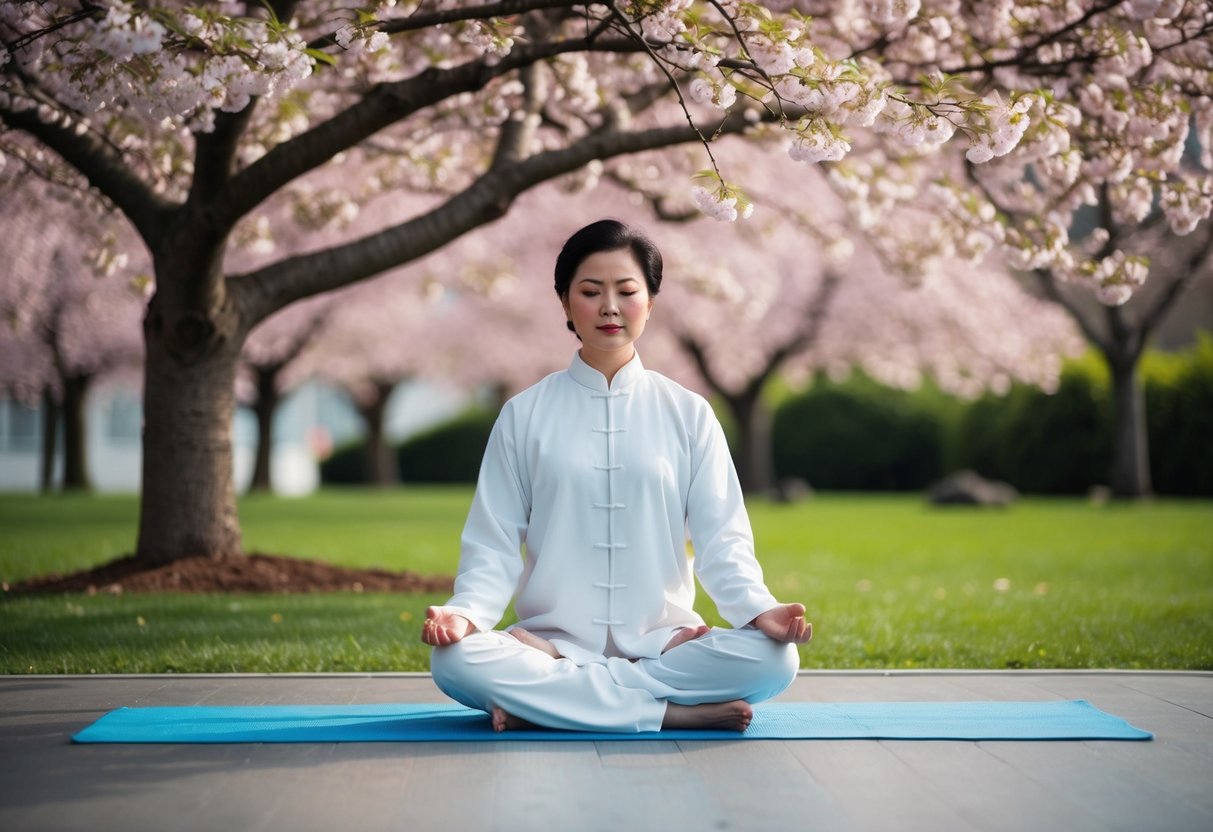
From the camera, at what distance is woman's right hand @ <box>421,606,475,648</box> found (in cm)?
377

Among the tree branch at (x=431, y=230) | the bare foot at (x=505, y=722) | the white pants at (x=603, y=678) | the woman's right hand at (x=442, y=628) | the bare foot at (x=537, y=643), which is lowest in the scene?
the bare foot at (x=505, y=722)

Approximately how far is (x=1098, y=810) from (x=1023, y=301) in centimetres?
1979

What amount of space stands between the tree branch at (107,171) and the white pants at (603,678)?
449 cm

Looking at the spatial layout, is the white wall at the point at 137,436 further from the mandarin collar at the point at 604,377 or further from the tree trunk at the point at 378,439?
the mandarin collar at the point at 604,377

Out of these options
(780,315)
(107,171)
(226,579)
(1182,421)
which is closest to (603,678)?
(226,579)

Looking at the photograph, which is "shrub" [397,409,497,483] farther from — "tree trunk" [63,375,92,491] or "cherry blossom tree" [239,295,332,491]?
"tree trunk" [63,375,92,491]

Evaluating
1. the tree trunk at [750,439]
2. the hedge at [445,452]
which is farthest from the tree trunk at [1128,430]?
the hedge at [445,452]

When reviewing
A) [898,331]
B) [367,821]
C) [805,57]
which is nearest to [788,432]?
[898,331]

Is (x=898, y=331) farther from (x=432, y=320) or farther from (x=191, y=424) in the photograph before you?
(x=191, y=424)

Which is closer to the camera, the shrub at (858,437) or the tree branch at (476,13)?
the tree branch at (476,13)

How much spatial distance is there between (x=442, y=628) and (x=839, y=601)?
15.5 ft

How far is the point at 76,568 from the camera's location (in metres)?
9.33

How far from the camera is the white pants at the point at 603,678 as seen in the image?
12.6ft

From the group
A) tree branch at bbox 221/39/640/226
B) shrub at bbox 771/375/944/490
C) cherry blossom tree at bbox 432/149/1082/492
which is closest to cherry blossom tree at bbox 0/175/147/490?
cherry blossom tree at bbox 432/149/1082/492
